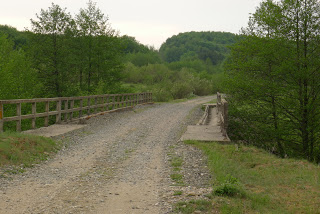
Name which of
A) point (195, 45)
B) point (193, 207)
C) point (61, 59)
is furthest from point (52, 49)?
point (195, 45)

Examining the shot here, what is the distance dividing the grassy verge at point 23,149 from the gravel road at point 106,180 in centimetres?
38

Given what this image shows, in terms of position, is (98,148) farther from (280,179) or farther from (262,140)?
(262,140)

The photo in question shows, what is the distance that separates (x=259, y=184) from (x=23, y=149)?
625 centimetres

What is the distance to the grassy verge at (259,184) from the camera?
5.46 meters

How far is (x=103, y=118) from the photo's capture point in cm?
1880

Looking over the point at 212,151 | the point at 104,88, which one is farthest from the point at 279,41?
the point at 104,88

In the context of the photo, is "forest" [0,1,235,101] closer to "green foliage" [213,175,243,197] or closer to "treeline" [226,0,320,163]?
"treeline" [226,0,320,163]

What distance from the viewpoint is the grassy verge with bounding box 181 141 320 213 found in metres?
5.46

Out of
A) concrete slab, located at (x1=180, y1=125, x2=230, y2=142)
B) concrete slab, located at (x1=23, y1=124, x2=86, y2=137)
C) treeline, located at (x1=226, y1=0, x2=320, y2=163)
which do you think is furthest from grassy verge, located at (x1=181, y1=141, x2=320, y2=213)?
treeline, located at (x1=226, y1=0, x2=320, y2=163)

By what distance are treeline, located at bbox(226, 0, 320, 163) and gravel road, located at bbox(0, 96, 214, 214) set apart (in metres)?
7.17

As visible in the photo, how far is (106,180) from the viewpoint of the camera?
694 centimetres

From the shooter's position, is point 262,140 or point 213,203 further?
point 262,140

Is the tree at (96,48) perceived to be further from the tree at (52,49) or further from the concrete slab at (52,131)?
the concrete slab at (52,131)

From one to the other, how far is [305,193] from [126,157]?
487cm
